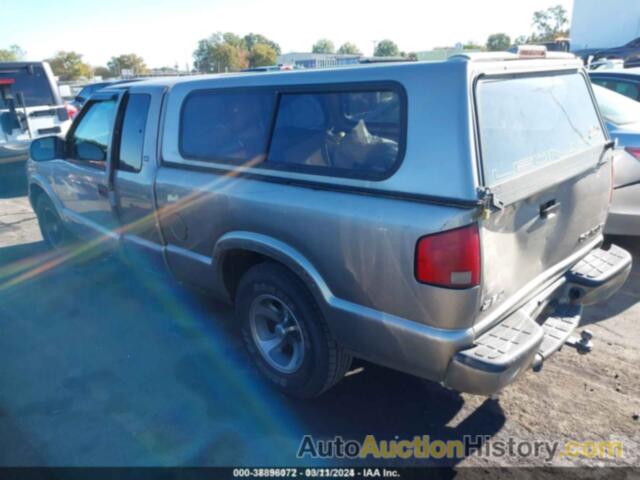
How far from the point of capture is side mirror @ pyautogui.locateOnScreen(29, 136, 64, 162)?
15.7 feet

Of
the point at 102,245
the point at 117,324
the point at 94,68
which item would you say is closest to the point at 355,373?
the point at 117,324

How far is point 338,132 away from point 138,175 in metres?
1.93

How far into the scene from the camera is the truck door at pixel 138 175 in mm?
3738

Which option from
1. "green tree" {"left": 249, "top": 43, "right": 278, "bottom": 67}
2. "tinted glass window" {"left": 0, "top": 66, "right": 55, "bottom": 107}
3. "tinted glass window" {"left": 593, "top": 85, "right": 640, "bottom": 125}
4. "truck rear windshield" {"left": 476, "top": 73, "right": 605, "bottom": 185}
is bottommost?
"tinted glass window" {"left": 593, "top": 85, "right": 640, "bottom": 125}

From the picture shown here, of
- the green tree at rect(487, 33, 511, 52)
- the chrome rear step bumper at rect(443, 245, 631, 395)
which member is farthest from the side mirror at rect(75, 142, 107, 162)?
the green tree at rect(487, 33, 511, 52)

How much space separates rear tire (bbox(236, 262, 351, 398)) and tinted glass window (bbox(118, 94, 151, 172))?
150 cm

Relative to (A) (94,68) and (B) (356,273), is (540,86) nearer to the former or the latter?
(B) (356,273)

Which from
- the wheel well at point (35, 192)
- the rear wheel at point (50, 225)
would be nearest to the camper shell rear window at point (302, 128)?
the rear wheel at point (50, 225)

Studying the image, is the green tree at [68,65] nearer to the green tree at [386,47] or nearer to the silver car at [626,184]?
the green tree at [386,47]

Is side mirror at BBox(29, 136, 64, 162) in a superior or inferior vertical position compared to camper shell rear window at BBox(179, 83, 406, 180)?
inferior

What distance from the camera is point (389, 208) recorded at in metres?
2.31

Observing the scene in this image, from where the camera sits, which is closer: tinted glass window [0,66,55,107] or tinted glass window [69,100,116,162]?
tinted glass window [69,100,116,162]

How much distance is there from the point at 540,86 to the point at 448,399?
6.56 feet

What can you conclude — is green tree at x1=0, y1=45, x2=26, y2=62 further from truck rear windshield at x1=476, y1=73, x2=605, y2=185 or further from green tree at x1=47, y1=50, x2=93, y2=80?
truck rear windshield at x1=476, y1=73, x2=605, y2=185
